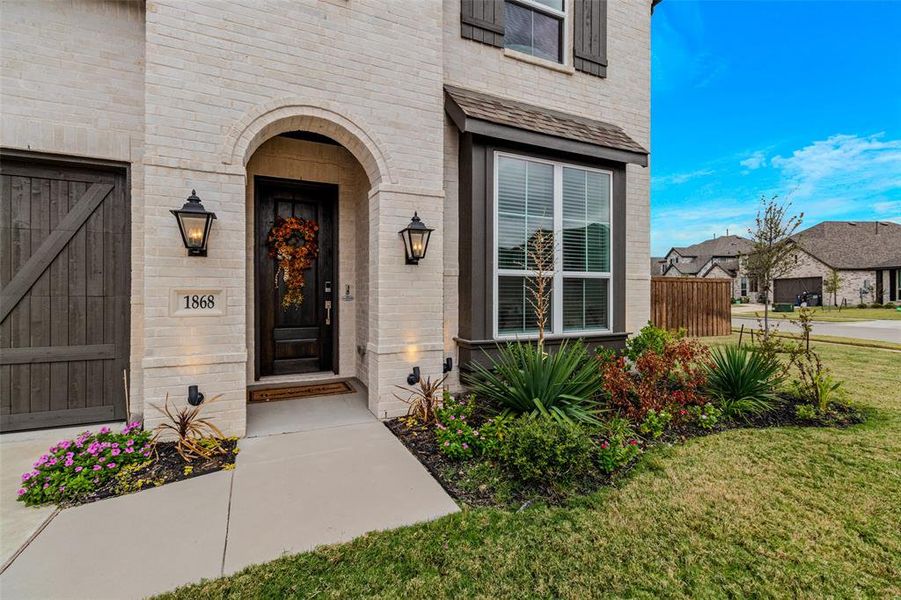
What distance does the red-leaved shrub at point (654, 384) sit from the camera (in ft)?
13.6

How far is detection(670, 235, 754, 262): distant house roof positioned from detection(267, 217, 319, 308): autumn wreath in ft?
166

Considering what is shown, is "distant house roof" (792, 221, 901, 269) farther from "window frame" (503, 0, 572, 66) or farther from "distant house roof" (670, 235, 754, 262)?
"window frame" (503, 0, 572, 66)

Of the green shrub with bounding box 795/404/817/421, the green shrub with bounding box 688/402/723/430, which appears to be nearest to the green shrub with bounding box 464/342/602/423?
the green shrub with bounding box 688/402/723/430

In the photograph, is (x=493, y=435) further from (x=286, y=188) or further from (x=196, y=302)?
(x=286, y=188)

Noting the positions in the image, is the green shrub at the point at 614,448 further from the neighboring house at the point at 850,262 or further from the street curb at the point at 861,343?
the neighboring house at the point at 850,262

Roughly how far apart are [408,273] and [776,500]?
370cm

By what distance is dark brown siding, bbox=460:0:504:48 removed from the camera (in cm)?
504

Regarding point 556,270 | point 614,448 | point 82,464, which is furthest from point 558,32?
point 82,464

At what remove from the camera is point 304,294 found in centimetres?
557

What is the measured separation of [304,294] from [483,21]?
178 inches

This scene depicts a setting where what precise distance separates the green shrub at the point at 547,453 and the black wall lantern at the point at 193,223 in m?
3.24

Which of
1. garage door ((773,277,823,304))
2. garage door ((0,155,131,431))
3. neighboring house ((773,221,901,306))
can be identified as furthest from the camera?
garage door ((773,277,823,304))

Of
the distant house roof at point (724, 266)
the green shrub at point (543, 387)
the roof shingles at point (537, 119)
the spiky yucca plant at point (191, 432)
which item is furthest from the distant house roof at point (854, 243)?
the spiky yucca plant at point (191, 432)

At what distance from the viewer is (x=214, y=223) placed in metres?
3.62
